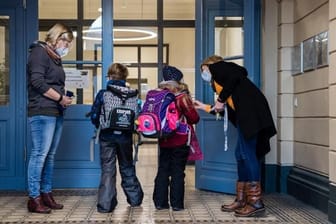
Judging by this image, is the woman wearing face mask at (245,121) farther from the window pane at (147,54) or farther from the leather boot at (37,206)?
the window pane at (147,54)

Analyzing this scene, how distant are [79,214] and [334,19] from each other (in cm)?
271

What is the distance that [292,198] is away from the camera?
5539 mm

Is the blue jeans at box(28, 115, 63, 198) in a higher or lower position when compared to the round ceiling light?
lower

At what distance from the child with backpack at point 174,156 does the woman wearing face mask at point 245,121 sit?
272 millimetres

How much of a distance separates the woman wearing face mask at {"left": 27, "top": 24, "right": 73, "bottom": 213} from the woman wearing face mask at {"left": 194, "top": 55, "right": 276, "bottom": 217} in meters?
1.34

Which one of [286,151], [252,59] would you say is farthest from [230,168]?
[252,59]

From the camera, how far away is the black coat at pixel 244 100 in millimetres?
4457

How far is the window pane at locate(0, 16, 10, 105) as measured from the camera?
233 inches

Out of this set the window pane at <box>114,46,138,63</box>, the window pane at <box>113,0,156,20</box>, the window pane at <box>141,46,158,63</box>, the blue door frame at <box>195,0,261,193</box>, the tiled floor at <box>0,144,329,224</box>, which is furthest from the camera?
the window pane at <box>114,46,138,63</box>

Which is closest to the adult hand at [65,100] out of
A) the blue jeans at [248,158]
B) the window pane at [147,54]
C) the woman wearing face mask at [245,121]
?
the woman wearing face mask at [245,121]

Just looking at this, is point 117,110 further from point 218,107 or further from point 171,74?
point 218,107

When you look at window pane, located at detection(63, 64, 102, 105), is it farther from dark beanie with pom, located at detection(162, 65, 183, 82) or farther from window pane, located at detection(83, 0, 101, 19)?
dark beanie with pom, located at detection(162, 65, 183, 82)

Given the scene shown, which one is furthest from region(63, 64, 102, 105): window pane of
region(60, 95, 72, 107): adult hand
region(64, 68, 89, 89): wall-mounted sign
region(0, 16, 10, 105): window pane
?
region(60, 95, 72, 107): adult hand

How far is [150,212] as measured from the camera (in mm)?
4719
